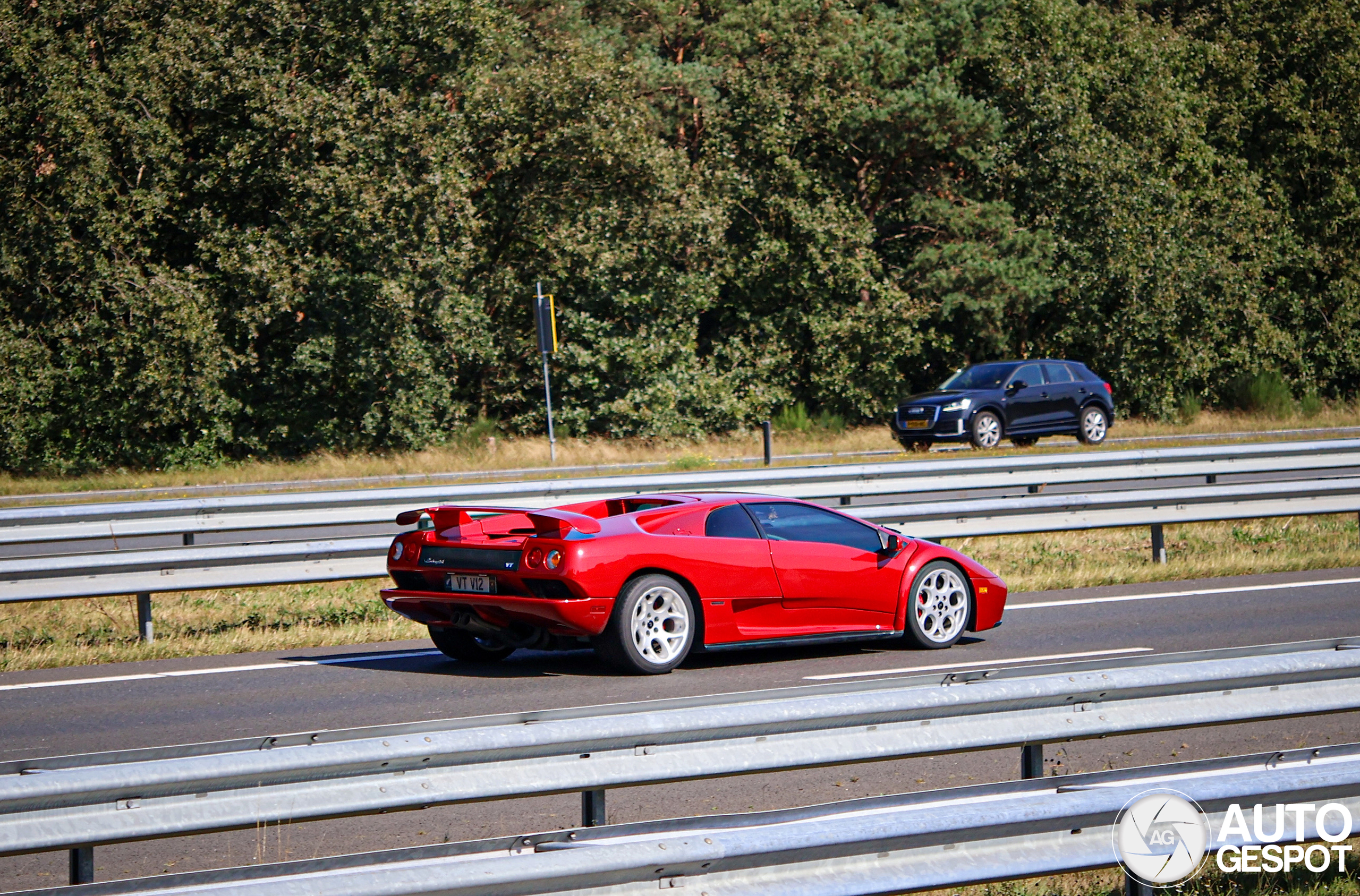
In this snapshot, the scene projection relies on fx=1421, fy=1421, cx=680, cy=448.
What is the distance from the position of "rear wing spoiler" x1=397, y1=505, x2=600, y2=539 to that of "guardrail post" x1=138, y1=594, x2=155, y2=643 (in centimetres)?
311

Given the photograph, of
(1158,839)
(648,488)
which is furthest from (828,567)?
(648,488)

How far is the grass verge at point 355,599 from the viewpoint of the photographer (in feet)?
37.1

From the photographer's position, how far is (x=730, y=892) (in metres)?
4.04

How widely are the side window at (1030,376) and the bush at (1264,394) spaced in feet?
34.7

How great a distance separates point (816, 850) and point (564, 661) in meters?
6.17

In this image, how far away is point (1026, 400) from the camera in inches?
1120

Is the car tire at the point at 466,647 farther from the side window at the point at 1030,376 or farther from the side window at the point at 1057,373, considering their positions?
the side window at the point at 1057,373

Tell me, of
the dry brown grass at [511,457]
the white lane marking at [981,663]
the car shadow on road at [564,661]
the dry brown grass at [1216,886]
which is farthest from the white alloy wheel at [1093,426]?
the dry brown grass at [1216,886]

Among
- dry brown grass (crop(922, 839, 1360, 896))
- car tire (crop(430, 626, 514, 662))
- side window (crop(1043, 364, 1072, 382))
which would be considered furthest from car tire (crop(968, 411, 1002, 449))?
dry brown grass (crop(922, 839, 1360, 896))

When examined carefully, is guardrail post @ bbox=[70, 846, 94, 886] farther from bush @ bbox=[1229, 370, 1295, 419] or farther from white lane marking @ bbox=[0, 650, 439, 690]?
bush @ bbox=[1229, 370, 1295, 419]

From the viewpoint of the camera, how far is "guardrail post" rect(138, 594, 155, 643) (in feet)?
37.8

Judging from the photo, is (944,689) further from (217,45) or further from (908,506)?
(217,45)

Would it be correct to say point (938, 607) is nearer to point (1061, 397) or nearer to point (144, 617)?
point (144, 617)

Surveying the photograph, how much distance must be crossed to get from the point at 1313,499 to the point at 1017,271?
19.5 meters
